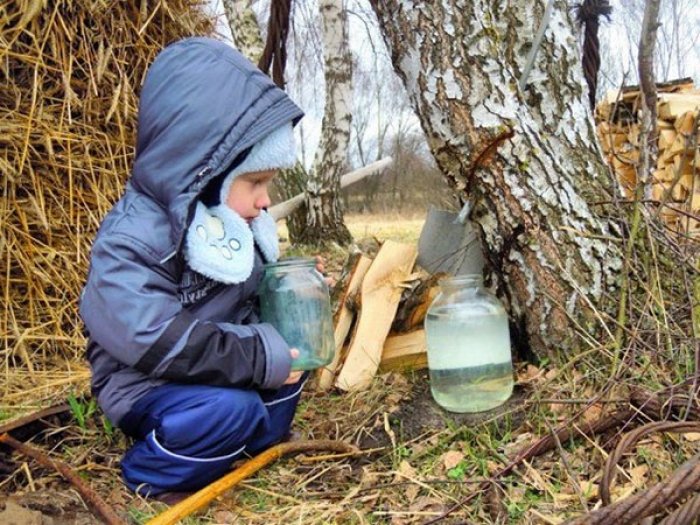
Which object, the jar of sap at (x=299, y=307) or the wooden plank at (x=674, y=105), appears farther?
the wooden plank at (x=674, y=105)

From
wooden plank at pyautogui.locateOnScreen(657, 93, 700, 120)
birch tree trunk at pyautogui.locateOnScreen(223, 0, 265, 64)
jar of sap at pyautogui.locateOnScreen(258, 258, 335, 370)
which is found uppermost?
birch tree trunk at pyautogui.locateOnScreen(223, 0, 265, 64)

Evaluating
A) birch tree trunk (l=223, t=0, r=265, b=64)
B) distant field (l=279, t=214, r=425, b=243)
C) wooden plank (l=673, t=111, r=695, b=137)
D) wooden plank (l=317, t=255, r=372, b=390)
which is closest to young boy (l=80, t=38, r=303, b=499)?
wooden plank (l=317, t=255, r=372, b=390)

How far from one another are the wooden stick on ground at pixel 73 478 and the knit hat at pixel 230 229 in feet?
2.07

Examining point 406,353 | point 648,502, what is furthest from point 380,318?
point 648,502

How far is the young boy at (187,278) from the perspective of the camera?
1830 millimetres

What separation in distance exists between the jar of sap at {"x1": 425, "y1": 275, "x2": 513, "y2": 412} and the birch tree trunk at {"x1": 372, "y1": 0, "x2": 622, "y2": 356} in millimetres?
155

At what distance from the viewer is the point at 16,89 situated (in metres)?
3.04

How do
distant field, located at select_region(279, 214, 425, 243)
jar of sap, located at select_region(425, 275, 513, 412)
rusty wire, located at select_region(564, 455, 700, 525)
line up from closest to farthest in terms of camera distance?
rusty wire, located at select_region(564, 455, 700, 525) → jar of sap, located at select_region(425, 275, 513, 412) → distant field, located at select_region(279, 214, 425, 243)

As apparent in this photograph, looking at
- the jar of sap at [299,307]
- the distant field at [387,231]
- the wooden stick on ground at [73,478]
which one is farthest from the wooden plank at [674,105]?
the wooden stick on ground at [73,478]

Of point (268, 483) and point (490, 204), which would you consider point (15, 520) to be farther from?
point (490, 204)

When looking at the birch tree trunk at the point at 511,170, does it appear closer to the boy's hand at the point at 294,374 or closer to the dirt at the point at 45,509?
the boy's hand at the point at 294,374

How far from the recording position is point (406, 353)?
8.46 feet

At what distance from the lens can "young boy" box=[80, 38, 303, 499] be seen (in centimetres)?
183

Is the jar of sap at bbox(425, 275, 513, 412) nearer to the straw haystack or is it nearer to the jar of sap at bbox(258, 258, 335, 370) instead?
the jar of sap at bbox(258, 258, 335, 370)
